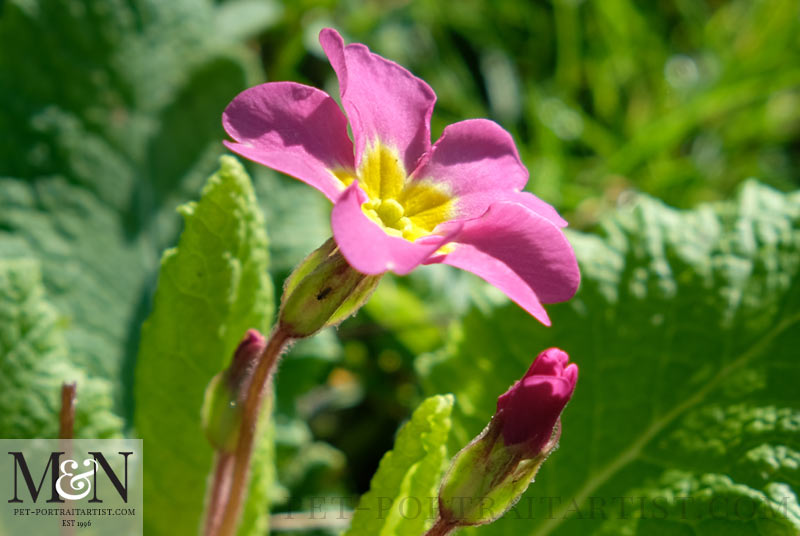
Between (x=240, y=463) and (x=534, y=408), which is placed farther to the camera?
(x=240, y=463)

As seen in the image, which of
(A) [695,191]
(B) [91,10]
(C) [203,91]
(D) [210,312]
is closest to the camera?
(D) [210,312]

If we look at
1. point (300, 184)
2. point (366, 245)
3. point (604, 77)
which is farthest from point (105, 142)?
point (604, 77)

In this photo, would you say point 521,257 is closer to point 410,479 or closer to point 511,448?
point 511,448

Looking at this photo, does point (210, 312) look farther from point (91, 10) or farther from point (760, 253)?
point (760, 253)

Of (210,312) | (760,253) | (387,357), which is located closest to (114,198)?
(210,312)

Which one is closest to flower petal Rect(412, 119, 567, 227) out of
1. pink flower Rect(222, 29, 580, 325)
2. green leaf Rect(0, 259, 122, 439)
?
pink flower Rect(222, 29, 580, 325)

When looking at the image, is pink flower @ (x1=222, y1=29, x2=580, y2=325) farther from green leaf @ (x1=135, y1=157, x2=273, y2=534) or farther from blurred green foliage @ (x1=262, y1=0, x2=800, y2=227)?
blurred green foliage @ (x1=262, y1=0, x2=800, y2=227)

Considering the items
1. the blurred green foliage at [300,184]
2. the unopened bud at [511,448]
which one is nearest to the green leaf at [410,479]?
the unopened bud at [511,448]

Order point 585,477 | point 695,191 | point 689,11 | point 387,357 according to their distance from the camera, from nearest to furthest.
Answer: point 585,477, point 387,357, point 695,191, point 689,11
